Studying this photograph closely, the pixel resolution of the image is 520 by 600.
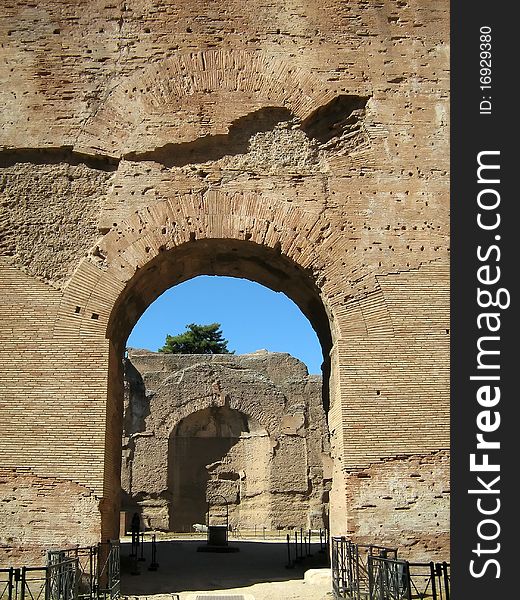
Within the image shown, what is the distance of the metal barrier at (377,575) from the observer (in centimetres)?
609

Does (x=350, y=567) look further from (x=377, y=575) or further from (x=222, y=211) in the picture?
(x=222, y=211)

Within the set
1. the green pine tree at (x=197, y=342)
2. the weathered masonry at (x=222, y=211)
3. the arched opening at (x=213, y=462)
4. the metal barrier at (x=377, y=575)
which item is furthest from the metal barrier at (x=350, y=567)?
the green pine tree at (x=197, y=342)

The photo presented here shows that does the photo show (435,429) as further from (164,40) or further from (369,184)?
(164,40)

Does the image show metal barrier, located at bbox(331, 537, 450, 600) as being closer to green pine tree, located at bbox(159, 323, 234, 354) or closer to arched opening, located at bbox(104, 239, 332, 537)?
arched opening, located at bbox(104, 239, 332, 537)

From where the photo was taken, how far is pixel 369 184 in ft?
29.0

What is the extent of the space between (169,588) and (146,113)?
17.8 feet

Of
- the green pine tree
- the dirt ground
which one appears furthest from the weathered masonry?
the green pine tree

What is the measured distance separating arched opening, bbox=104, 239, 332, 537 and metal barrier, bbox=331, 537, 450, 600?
247 cm

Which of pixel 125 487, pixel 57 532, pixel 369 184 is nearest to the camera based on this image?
pixel 57 532

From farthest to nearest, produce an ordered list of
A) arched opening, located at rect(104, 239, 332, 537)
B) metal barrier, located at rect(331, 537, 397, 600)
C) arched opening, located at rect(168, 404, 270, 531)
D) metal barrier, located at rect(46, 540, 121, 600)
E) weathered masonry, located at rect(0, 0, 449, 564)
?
arched opening, located at rect(168, 404, 270, 531), arched opening, located at rect(104, 239, 332, 537), weathered masonry, located at rect(0, 0, 449, 564), metal barrier, located at rect(46, 540, 121, 600), metal barrier, located at rect(331, 537, 397, 600)

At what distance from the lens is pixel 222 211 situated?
865cm

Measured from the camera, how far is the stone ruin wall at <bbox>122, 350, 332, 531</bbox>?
65.5ft

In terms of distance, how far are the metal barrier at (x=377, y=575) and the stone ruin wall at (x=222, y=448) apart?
40.0ft

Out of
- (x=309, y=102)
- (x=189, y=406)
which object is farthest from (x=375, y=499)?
(x=189, y=406)
